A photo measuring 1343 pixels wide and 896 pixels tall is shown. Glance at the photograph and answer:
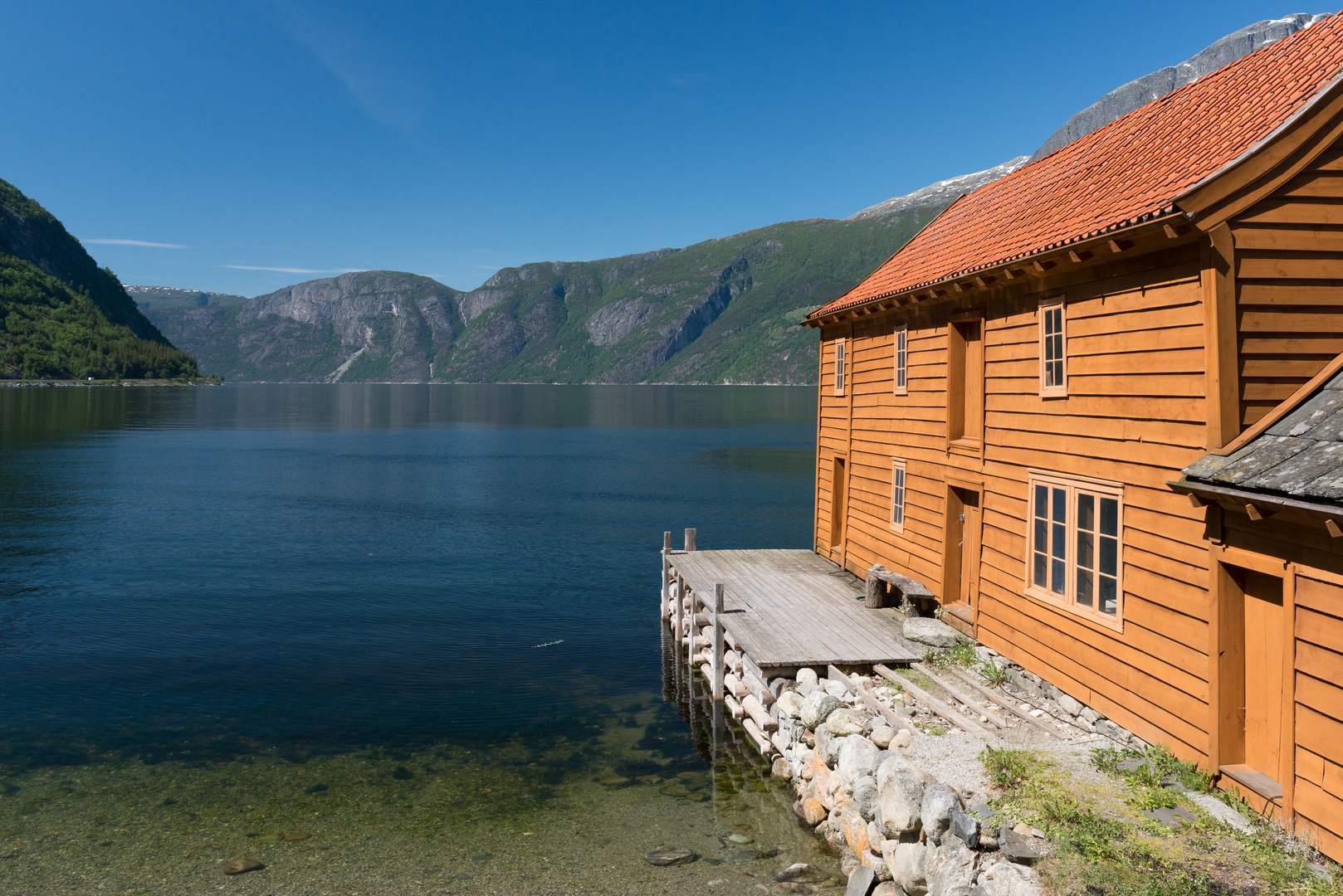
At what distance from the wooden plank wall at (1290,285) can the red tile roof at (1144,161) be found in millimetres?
818

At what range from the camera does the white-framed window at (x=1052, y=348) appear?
13133mm

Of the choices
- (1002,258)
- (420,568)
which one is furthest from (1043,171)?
(420,568)

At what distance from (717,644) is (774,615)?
4.42ft

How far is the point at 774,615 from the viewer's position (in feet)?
58.9

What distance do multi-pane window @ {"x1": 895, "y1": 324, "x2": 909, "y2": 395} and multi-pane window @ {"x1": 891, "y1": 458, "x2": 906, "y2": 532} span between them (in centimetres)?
171

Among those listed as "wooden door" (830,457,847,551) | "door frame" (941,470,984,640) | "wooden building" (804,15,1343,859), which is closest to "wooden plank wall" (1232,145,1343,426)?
"wooden building" (804,15,1343,859)

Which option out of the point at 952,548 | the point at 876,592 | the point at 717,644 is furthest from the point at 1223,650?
the point at 717,644

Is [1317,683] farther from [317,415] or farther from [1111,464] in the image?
[317,415]

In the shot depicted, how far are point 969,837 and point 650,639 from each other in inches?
629

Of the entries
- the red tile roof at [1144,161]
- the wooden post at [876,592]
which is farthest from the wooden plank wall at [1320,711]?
the wooden post at [876,592]

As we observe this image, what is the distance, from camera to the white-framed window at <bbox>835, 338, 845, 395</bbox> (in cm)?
2325

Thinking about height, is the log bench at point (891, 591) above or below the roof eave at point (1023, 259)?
below

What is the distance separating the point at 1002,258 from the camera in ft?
46.9

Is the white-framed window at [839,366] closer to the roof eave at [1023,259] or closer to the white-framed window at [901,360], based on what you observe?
the roof eave at [1023,259]
